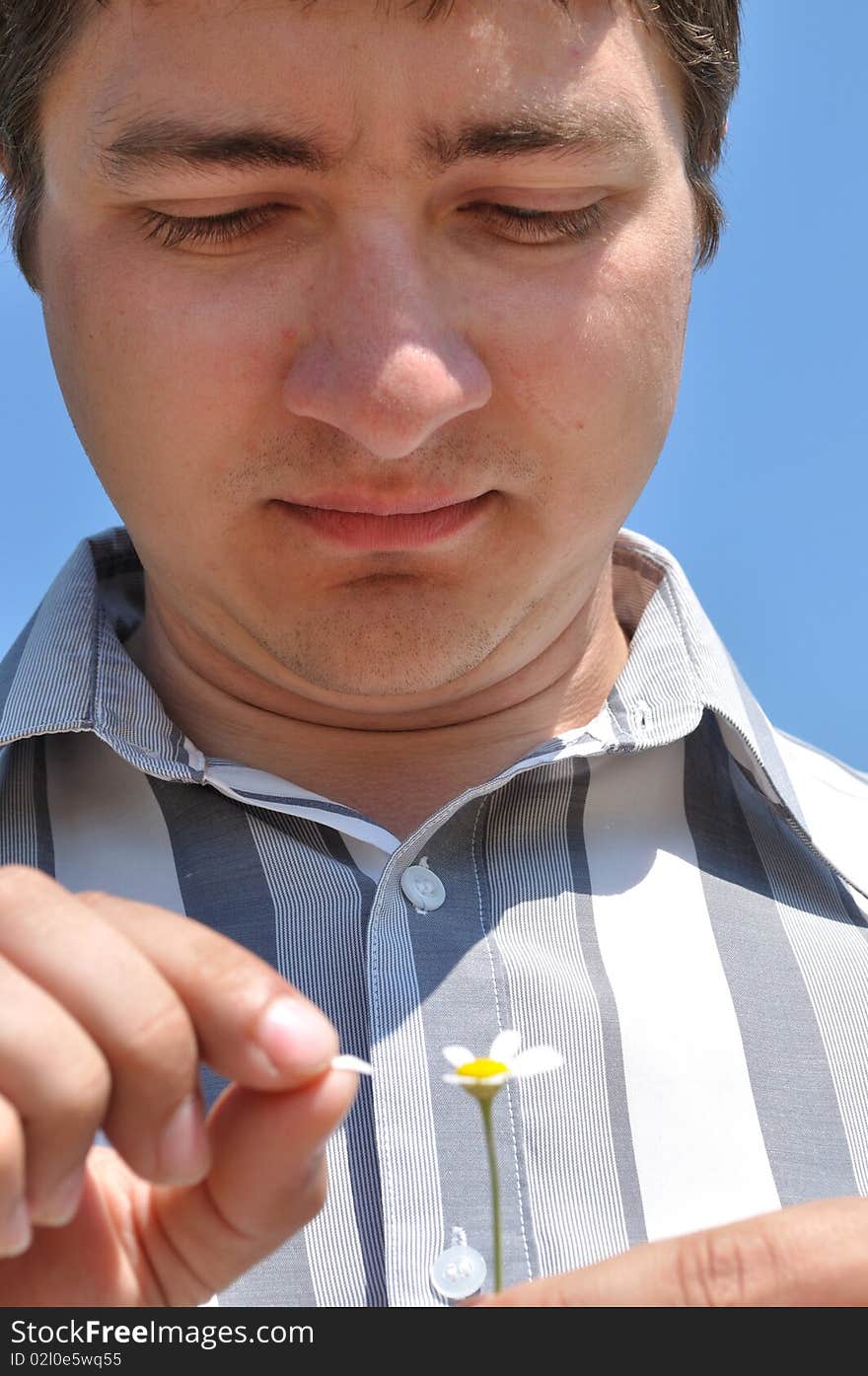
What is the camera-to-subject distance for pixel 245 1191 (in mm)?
881

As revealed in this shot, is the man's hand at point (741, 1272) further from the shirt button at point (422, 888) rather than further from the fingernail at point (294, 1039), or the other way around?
the shirt button at point (422, 888)

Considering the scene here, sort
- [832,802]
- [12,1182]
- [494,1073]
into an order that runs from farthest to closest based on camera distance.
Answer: [832,802], [494,1073], [12,1182]

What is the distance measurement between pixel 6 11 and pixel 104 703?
3.27ft

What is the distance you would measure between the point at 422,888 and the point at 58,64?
1177 millimetres

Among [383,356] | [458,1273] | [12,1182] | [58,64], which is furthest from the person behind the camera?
[58,64]

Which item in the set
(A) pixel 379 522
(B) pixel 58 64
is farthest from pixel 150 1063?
(B) pixel 58 64

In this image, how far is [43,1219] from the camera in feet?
2.77

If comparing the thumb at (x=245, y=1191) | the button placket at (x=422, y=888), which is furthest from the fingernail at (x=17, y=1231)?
the button placket at (x=422, y=888)

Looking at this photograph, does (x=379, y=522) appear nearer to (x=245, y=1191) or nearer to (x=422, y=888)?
(x=422, y=888)

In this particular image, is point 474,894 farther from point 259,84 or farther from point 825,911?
point 259,84

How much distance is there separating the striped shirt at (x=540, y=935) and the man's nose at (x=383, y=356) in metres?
0.47

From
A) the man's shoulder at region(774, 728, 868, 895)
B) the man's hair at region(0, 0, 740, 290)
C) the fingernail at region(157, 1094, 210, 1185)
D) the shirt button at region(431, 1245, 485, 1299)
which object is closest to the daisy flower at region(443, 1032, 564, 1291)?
the fingernail at region(157, 1094, 210, 1185)

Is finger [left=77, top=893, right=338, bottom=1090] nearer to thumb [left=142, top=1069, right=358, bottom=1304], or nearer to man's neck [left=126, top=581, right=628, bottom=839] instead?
thumb [left=142, top=1069, right=358, bottom=1304]

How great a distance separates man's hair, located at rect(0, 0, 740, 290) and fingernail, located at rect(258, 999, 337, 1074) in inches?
48.7
